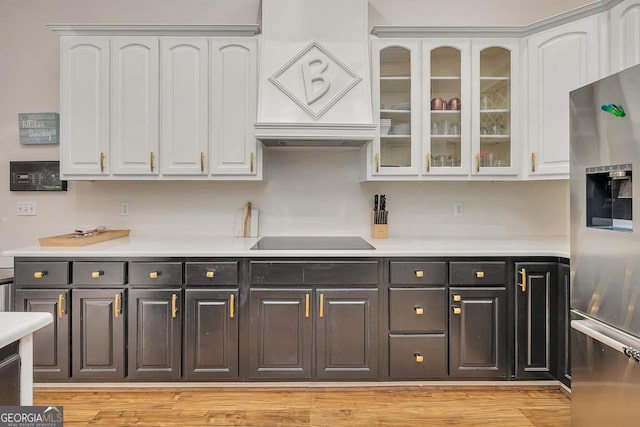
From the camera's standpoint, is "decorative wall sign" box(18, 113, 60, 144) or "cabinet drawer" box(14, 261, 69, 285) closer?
"cabinet drawer" box(14, 261, 69, 285)

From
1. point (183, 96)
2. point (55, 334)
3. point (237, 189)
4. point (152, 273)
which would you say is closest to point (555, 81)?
point (237, 189)

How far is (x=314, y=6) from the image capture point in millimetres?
2547

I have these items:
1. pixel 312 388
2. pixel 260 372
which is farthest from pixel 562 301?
pixel 260 372

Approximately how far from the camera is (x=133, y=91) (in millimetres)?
2609

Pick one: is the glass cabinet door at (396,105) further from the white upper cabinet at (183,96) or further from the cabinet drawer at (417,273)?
the white upper cabinet at (183,96)

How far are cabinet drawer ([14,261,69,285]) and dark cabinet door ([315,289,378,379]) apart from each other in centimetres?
156

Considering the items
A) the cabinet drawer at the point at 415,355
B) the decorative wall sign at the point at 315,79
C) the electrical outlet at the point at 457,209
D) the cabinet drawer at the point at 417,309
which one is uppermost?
the decorative wall sign at the point at 315,79

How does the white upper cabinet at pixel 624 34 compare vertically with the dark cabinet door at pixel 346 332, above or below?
above

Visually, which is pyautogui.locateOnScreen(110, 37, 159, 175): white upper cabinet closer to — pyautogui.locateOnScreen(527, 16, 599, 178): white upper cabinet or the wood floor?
the wood floor

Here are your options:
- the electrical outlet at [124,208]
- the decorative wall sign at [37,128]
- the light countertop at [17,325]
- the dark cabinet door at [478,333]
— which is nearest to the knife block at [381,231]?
the dark cabinet door at [478,333]

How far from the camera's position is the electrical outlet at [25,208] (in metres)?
2.99

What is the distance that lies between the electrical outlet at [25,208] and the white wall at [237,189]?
0.14ft

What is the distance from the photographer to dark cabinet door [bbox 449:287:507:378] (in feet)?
7.70

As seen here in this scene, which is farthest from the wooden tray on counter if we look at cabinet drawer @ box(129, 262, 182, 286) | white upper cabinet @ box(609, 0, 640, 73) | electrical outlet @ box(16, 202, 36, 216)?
white upper cabinet @ box(609, 0, 640, 73)
